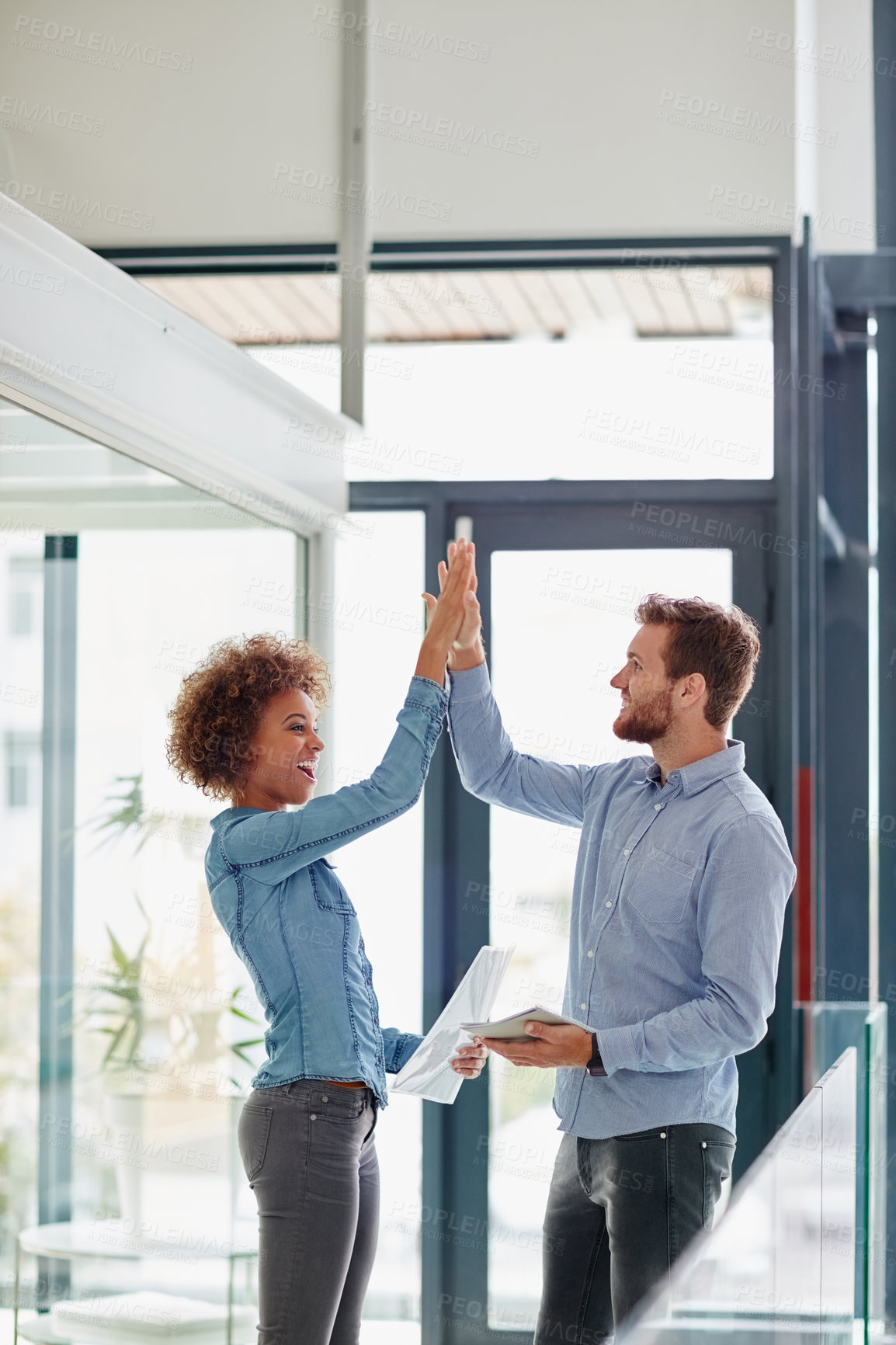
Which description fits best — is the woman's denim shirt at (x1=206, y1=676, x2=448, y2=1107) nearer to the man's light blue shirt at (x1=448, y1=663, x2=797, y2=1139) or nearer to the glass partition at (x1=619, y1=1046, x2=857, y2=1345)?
the man's light blue shirt at (x1=448, y1=663, x2=797, y2=1139)

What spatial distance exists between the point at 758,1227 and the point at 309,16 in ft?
10.3

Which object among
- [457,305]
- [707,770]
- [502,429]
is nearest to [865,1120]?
[707,770]

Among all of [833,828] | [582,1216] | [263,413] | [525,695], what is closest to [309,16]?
[263,413]

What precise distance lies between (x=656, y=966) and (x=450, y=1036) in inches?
13.7

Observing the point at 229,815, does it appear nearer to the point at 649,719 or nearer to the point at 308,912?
the point at 308,912

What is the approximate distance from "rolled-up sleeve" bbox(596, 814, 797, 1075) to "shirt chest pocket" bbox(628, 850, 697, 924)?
0.21 feet

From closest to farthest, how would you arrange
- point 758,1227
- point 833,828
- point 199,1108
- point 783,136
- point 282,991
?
point 758,1227 < point 282,991 < point 199,1108 < point 783,136 < point 833,828

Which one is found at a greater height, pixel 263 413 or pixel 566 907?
pixel 263 413

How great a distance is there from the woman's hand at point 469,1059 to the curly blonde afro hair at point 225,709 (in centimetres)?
55

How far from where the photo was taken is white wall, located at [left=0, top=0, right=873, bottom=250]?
11.1ft

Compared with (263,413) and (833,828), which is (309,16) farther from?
(833,828)

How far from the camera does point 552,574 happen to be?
3.65 metres

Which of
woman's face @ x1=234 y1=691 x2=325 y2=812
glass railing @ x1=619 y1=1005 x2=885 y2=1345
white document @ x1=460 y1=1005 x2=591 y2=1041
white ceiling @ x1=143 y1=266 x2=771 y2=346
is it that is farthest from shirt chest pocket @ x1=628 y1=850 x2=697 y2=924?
white ceiling @ x1=143 y1=266 x2=771 y2=346

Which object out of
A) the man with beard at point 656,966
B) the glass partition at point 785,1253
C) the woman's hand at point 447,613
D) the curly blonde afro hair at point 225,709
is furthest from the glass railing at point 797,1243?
the curly blonde afro hair at point 225,709
